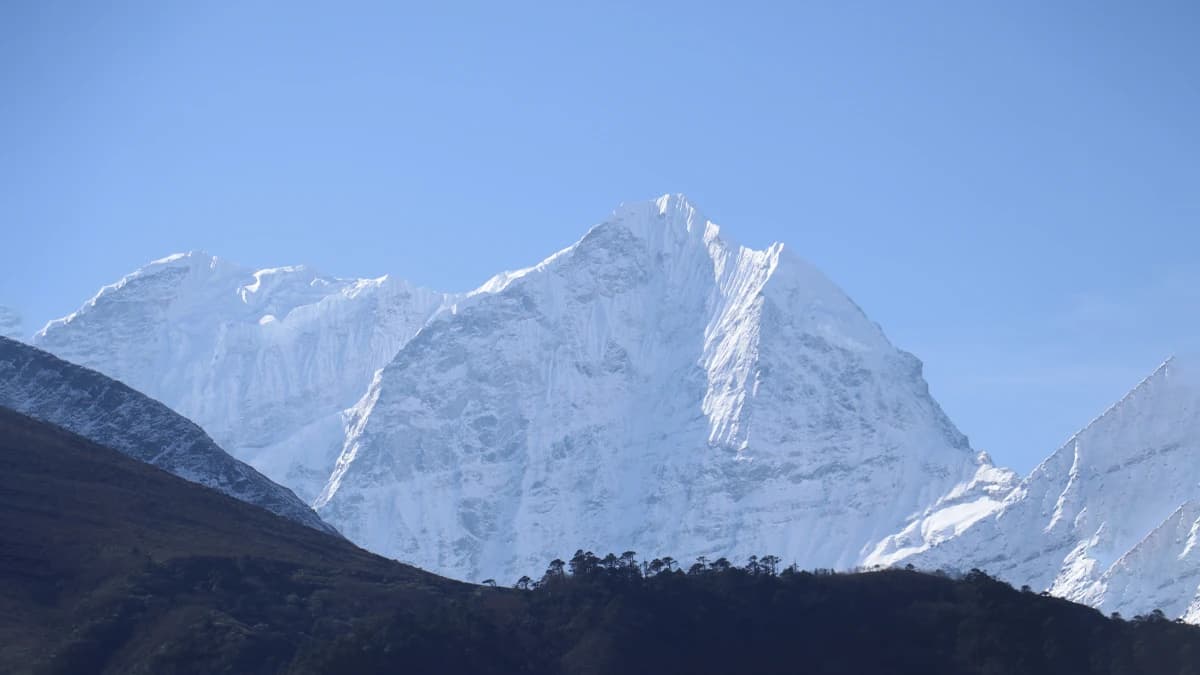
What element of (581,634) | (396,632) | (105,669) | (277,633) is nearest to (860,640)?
(581,634)

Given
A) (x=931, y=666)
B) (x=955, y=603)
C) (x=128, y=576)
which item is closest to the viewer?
(x=931, y=666)

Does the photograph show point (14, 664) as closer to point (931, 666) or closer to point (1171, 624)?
point (931, 666)

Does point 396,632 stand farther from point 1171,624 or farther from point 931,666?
point 1171,624

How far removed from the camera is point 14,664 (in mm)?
156500

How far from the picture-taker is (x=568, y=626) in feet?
545

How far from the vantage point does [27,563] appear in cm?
18112

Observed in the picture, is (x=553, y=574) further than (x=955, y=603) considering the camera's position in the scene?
Yes

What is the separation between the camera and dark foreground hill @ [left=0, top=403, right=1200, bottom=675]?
154 metres

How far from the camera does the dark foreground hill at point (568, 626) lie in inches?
6073

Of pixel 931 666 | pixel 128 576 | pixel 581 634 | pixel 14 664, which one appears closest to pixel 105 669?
pixel 14 664

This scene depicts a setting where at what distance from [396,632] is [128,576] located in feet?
105

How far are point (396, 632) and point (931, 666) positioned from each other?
4112 centimetres

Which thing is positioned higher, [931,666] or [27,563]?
[27,563]

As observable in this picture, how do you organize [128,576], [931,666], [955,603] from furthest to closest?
[128,576] < [955,603] < [931,666]
